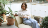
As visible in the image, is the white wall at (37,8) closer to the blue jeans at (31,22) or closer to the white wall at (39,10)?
the white wall at (39,10)

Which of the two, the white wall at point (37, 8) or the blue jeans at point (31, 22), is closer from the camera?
A: the blue jeans at point (31, 22)

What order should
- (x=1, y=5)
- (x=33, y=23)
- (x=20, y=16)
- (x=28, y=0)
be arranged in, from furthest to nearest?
(x=28, y=0) < (x=20, y=16) < (x=33, y=23) < (x=1, y=5)

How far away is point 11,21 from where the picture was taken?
1.36m

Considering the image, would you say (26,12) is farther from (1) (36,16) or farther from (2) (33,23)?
(1) (36,16)

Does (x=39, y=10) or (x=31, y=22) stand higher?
(x=39, y=10)

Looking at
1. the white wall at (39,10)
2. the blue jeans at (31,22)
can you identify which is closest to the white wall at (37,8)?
the white wall at (39,10)

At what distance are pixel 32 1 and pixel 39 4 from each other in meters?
0.30

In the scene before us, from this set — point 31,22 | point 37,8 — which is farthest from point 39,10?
point 31,22

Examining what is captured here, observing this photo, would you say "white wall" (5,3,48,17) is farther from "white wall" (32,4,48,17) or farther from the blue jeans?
the blue jeans

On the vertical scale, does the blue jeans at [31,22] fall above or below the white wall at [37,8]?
below

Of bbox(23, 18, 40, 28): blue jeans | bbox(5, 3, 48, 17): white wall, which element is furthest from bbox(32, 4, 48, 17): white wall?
bbox(23, 18, 40, 28): blue jeans

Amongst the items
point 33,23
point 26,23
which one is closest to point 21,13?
point 26,23

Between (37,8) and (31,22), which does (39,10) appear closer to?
(37,8)

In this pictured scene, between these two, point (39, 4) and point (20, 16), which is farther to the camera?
point (39, 4)
